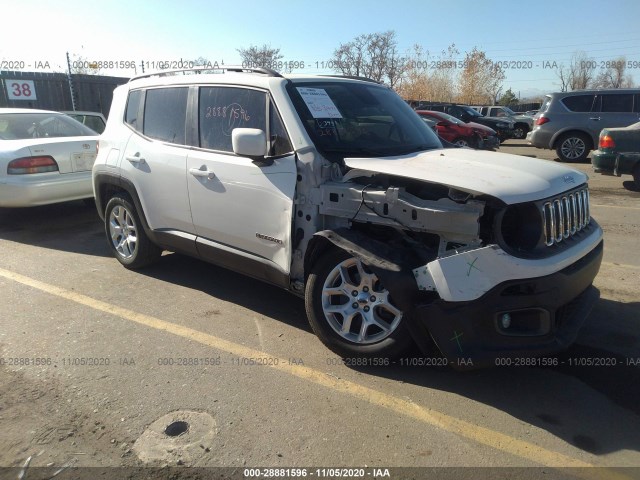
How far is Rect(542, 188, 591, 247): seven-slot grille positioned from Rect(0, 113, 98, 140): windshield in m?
7.05

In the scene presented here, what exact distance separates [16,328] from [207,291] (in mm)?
1615

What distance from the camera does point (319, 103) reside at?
3.90 m

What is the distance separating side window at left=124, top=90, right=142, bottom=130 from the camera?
5113 millimetres

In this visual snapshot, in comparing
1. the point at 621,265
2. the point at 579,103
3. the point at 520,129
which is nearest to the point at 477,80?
the point at 520,129

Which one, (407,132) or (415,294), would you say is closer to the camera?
(415,294)

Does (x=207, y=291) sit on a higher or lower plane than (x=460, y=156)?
lower

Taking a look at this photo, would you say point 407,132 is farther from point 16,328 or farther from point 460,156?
point 16,328

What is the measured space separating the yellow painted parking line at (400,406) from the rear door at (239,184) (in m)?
0.67

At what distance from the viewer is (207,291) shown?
4.88 meters

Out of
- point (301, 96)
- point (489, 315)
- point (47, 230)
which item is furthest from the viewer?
point (47, 230)

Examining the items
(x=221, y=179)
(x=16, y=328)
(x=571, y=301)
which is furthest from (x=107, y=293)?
(x=571, y=301)

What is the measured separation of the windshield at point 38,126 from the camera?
7207 millimetres

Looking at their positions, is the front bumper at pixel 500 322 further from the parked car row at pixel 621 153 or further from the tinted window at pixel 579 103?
the tinted window at pixel 579 103

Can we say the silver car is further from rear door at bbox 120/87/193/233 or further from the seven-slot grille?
rear door at bbox 120/87/193/233
